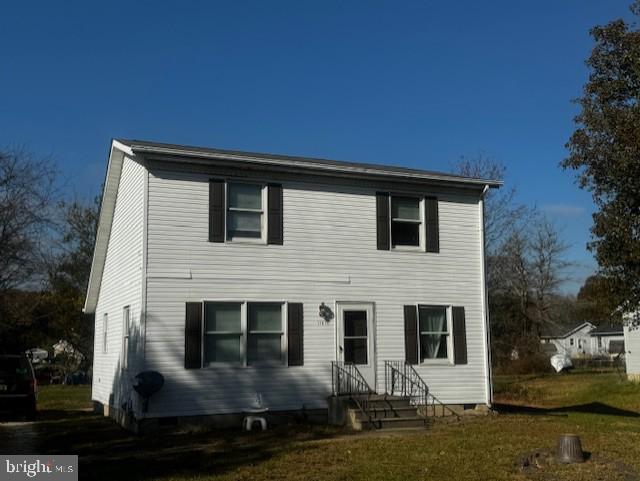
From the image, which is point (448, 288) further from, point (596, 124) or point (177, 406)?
point (177, 406)

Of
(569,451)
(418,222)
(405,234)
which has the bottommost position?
(569,451)

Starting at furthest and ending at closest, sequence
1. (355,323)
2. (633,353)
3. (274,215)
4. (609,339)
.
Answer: (609,339), (633,353), (355,323), (274,215)

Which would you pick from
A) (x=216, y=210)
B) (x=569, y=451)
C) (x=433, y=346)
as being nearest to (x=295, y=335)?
(x=216, y=210)

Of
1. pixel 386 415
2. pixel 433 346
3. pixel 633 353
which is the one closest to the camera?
pixel 386 415

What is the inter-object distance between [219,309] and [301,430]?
3120 millimetres

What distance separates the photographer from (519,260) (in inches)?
1745

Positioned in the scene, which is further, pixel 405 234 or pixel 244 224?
pixel 405 234

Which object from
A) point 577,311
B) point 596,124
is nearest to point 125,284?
point 596,124

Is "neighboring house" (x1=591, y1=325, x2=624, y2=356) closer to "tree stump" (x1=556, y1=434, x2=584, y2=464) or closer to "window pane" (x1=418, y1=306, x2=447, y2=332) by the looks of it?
"window pane" (x1=418, y1=306, x2=447, y2=332)

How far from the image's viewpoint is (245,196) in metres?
15.4

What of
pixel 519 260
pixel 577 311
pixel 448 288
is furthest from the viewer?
pixel 577 311

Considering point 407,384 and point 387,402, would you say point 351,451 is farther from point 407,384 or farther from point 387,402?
point 407,384

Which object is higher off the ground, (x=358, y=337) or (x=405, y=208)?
(x=405, y=208)

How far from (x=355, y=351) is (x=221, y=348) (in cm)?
318
